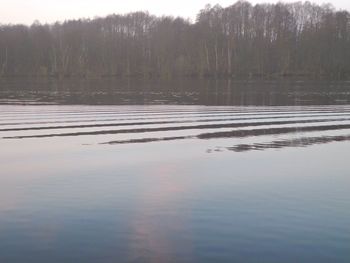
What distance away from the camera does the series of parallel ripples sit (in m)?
21.2

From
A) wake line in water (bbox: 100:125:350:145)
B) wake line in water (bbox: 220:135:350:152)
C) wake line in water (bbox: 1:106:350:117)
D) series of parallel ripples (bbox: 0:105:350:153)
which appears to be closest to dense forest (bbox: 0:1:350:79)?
wake line in water (bbox: 1:106:350:117)

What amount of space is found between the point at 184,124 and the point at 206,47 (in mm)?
105801

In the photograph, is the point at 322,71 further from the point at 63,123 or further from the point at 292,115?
the point at 63,123

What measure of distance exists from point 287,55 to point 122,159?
113653 millimetres

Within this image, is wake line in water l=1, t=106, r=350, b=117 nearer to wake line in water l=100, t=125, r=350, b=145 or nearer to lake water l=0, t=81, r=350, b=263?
lake water l=0, t=81, r=350, b=263

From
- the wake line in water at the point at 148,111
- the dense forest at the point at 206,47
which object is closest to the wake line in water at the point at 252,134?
the wake line in water at the point at 148,111

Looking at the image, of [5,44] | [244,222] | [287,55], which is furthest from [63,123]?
[5,44]

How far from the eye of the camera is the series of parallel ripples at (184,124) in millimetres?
21155

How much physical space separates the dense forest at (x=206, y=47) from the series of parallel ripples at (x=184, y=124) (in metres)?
79.4

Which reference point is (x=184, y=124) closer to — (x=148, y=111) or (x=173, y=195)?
(x=148, y=111)

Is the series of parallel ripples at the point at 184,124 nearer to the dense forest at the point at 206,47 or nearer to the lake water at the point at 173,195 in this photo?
the lake water at the point at 173,195

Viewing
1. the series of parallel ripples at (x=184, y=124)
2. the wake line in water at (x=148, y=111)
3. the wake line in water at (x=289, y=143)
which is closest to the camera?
the wake line in water at (x=289, y=143)

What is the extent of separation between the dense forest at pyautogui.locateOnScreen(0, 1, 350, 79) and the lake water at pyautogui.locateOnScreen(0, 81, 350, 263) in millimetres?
92578

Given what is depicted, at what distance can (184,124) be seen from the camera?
26438mm
